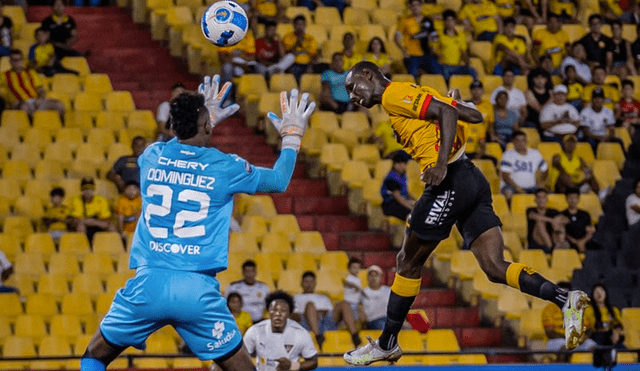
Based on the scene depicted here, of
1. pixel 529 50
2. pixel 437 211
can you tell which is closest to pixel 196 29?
pixel 529 50

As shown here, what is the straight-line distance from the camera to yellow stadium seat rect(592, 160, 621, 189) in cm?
1605

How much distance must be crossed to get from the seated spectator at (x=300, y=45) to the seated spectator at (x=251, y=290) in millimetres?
4051

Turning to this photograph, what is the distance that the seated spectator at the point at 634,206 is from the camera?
15328 mm

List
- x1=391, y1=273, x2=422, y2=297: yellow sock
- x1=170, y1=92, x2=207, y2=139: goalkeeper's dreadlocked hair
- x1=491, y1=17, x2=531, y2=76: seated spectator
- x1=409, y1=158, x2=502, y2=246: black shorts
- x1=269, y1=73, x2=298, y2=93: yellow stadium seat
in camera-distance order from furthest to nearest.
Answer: x1=491, y1=17, x2=531, y2=76: seated spectator
x1=269, y1=73, x2=298, y2=93: yellow stadium seat
x1=391, y1=273, x2=422, y2=297: yellow sock
x1=409, y1=158, x2=502, y2=246: black shorts
x1=170, y1=92, x2=207, y2=139: goalkeeper's dreadlocked hair

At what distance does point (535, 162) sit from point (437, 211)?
7.46 meters

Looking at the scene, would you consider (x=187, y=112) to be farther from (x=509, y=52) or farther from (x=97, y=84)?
(x=509, y=52)

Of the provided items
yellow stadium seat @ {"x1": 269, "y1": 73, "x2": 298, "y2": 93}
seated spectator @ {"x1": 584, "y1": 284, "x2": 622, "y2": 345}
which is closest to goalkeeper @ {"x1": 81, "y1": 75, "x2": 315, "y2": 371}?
seated spectator @ {"x1": 584, "y1": 284, "x2": 622, "y2": 345}

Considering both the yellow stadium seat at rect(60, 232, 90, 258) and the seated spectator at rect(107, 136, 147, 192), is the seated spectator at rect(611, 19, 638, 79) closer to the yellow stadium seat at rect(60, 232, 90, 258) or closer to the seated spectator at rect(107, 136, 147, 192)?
the seated spectator at rect(107, 136, 147, 192)

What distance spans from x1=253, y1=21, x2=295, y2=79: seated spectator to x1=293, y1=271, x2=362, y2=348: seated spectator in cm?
397

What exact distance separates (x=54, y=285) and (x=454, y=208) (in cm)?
631

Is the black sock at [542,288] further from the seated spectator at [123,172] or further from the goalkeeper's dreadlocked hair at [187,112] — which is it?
the seated spectator at [123,172]

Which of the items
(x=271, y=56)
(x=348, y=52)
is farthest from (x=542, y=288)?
(x=271, y=56)

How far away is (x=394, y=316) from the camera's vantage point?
9016 mm

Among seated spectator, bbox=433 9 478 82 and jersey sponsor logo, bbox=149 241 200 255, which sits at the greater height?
seated spectator, bbox=433 9 478 82
